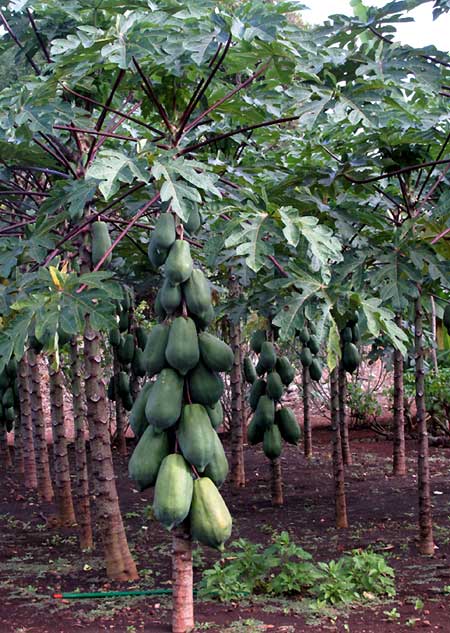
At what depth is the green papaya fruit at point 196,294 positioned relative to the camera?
10.1 ft

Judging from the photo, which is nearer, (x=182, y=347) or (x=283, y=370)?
(x=182, y=347)

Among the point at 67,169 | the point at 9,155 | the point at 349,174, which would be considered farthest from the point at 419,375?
the point at 9,155

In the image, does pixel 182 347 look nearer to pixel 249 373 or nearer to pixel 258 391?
pixel 258 391

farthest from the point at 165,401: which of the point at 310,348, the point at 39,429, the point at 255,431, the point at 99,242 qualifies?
the point at 310,348

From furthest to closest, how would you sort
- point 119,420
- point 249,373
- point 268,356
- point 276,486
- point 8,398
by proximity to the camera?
point 119,420
point 249,373
point 8,398
point 276,486
point 268,356

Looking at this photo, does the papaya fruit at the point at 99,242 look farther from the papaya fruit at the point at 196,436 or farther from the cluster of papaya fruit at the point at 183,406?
the papaya fruit at the point at 196,436

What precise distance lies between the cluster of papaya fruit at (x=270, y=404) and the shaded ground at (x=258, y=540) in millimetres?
626

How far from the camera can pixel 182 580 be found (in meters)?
3.13

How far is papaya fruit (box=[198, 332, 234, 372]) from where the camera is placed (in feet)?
10.1

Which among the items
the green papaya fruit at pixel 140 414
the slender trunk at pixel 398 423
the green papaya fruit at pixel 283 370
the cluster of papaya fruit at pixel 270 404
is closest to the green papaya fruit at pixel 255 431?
the cluster of papaya fruit at pixel 270 404

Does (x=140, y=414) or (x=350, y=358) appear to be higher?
(x=350, y=358)

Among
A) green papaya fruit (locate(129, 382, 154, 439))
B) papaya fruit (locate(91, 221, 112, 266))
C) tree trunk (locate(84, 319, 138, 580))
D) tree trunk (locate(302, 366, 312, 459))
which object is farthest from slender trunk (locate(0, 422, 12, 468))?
green papaya fruit (locate(129, 382, 154, 439))

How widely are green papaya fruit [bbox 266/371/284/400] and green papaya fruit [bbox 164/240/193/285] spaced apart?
2.94 meters

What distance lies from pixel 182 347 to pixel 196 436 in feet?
1.12
